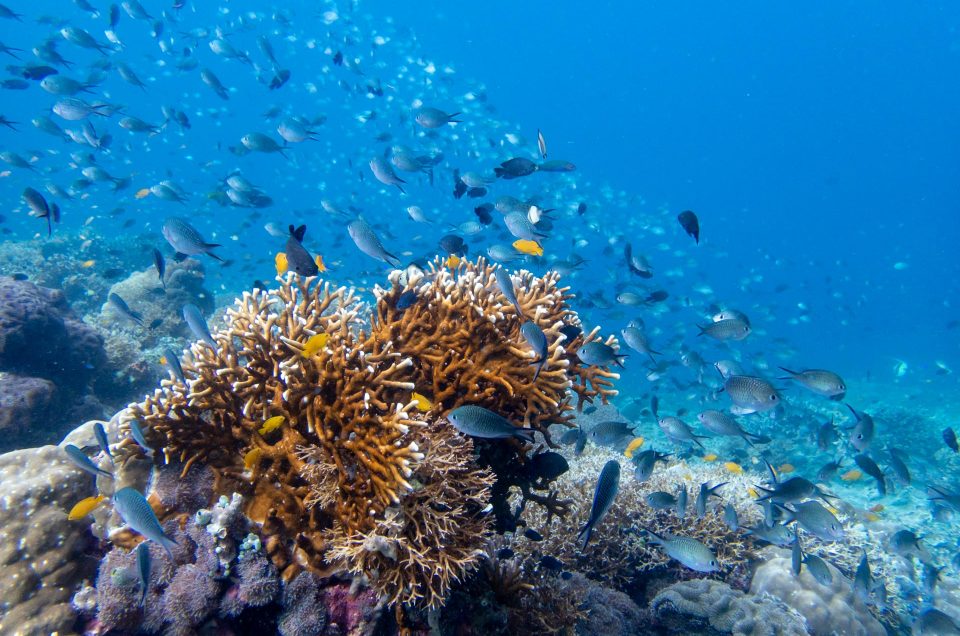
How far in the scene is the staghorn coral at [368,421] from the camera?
302 cm

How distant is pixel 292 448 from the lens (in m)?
3.39

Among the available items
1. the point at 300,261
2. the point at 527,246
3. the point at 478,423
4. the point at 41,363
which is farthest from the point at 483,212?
the point at 41,363

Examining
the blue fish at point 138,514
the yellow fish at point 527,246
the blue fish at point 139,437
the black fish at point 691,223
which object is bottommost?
the blue fish at point 138,514

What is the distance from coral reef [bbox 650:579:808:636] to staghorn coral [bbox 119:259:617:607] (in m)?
2.29

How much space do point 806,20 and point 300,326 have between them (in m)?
146

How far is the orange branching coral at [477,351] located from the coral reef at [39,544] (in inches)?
109

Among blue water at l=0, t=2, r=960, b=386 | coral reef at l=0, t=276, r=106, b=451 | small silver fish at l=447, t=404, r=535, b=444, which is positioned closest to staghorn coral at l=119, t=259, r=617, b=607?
small silver fish at l=447, t=404, r=535, b=444

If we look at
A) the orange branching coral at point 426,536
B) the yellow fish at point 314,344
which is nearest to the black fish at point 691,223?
the orange branching coral at point 426,536

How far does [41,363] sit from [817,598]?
1390cm

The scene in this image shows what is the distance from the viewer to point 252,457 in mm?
3309

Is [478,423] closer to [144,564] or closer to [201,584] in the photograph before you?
[201,584]

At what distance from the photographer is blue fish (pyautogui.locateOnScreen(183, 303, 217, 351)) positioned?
392cm

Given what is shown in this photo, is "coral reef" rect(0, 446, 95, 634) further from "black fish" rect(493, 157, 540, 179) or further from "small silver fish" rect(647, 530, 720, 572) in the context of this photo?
"black fish" rect(493, 157, 540, 179)

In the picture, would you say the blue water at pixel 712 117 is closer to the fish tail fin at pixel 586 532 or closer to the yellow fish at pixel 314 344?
the fish tail fin at pixel 586 532
